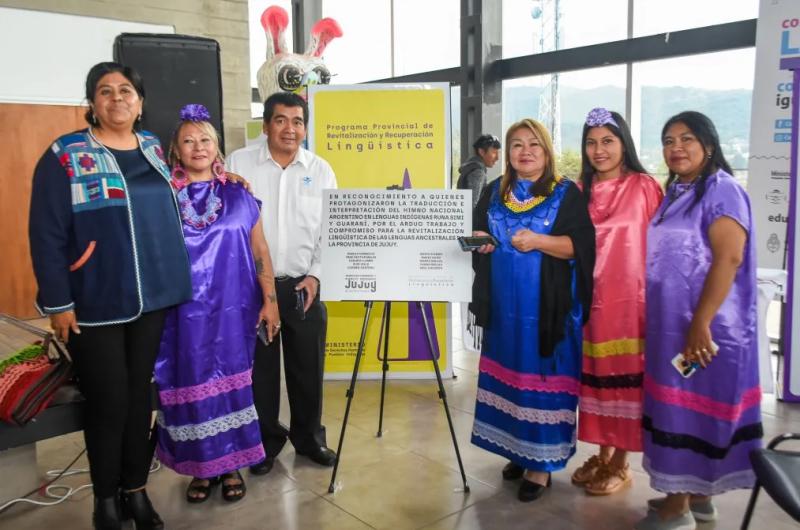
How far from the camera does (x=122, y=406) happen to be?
2.29 m

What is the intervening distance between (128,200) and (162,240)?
0.17m

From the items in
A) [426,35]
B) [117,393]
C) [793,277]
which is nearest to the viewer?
[117,393]

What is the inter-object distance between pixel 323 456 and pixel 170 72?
2.03m

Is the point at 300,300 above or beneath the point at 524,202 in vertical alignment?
beneath

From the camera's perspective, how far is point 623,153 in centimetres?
257

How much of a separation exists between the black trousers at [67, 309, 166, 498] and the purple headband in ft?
5.58

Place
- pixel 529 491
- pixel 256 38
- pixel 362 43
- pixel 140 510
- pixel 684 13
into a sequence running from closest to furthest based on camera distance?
pixel 140 510 → pixel 529 491 → pixel 684 13 → pixel 362 43 → pixel 256 38

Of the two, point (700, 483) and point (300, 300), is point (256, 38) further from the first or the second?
point (700, 483)

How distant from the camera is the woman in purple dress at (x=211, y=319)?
2506 mm

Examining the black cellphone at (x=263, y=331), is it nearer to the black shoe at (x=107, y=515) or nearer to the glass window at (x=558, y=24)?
the black shoe at (x=107, y=515)

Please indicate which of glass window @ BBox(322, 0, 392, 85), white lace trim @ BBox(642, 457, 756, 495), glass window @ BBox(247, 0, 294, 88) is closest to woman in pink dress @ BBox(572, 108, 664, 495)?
white lace trim @ BBox(642, 457, 756, 495)

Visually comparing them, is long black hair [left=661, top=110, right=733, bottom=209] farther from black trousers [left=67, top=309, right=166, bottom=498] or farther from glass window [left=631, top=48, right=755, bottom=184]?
glass window [left=631, top=48, right=755, bottom=184]

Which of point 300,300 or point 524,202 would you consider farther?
point 300,300

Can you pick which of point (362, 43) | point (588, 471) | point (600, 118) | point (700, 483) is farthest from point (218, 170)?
point (362, 43)
